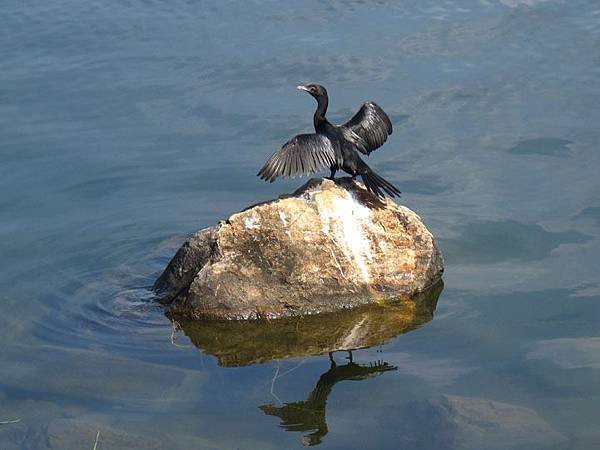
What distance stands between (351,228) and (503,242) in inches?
80.3

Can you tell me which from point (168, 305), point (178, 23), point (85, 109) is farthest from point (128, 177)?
point (178, 23)

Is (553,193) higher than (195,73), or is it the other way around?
(195,73)

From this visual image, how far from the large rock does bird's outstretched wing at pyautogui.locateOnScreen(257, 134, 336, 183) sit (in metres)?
0.27

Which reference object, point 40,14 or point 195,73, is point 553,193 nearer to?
Result: point 195,73

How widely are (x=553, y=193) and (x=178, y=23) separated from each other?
6.78 m

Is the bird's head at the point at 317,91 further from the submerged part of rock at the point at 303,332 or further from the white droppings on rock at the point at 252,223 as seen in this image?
the submerged part of rock at the point at 303,332

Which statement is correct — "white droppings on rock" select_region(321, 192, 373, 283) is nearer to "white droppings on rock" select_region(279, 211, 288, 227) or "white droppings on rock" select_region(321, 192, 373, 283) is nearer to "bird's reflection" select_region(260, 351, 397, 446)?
"white droppings on rock" select_region(279, 211, 288, 227)

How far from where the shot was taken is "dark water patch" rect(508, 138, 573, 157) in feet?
40.2

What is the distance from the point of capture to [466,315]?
9.36 metres

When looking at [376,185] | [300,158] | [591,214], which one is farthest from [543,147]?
[300,158]

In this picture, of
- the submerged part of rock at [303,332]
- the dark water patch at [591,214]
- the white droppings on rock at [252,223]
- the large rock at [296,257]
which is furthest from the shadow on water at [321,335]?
the dark water patch at [591,214]

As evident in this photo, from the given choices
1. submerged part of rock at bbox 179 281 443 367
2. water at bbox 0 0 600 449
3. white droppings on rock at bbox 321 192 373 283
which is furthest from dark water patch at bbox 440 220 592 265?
white droppings on rock at bbox 321 192 373 283

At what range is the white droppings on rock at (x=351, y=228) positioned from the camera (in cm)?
918

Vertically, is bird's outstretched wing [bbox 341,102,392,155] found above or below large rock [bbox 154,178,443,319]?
above
